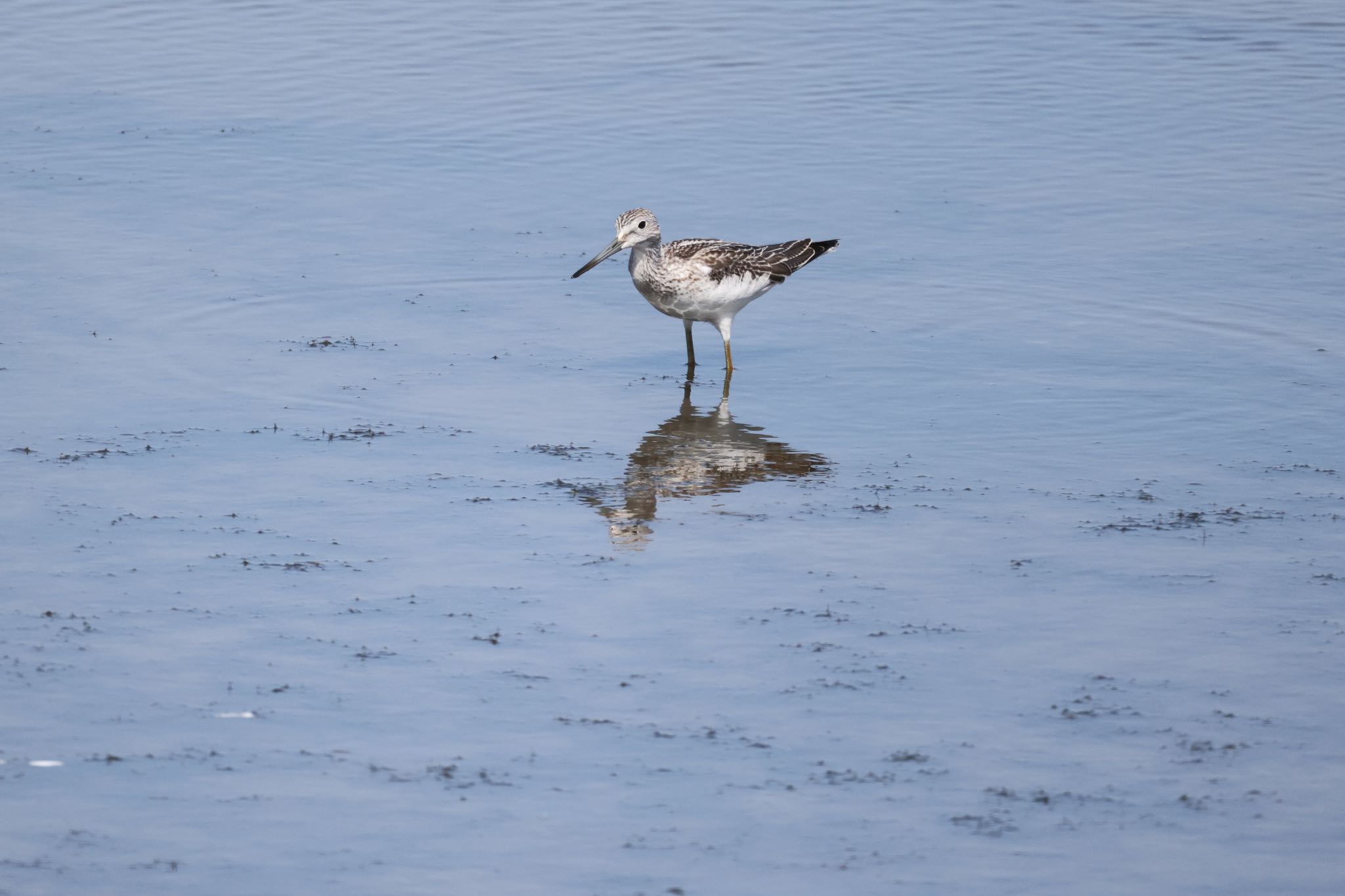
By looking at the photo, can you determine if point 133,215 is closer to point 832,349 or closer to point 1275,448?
point 832,349

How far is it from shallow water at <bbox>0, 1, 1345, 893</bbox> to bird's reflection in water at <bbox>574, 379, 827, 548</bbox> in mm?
52

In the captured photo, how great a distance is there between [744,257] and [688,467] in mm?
2881

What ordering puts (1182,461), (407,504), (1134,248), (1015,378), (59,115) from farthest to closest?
(59,115) < (1134,248) < (1015,378) < (1182,461) < (407,504)

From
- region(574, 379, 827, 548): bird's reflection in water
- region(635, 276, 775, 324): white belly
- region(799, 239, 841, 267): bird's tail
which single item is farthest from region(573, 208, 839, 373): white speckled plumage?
region(574, 379, 827, 548): bird's reflection in water

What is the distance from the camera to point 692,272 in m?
13.6

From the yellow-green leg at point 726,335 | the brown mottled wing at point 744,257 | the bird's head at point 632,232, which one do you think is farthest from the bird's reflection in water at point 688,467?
the bird's head at point 632,232

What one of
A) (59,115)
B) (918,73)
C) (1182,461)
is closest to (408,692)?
(1182,461)

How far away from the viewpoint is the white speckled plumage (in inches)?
536

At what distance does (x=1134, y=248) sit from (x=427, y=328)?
273 inches

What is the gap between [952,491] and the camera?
11.0 meters

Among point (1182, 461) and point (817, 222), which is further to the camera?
point (817, 222)

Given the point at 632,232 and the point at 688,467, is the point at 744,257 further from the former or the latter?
the point at 688,467

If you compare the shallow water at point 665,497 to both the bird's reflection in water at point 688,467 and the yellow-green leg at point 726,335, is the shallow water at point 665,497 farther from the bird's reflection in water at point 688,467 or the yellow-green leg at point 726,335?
the yellow-green leg at point 726,335

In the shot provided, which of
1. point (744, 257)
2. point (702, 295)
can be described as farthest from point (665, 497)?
point (744, 257)
